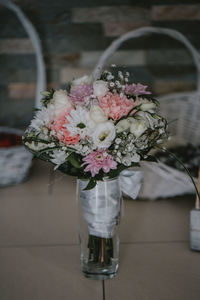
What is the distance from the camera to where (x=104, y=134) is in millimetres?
695

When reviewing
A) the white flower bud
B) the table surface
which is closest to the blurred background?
the table surface

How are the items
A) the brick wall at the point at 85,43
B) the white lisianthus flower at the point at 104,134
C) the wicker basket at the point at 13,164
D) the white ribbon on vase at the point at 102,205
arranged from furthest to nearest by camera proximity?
the brick wall at the point at 85,43 < the wicker basket at the point at 13,164 < the white ribbon on vase at the point at 102,205 < the white lisianthus flower at the point at 104,134

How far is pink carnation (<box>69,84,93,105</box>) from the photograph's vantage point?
0.76 meters

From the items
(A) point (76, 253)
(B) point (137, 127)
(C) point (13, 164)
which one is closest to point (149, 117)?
(B) point (137, 127)

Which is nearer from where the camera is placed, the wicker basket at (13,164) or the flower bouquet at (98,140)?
the flower bouquet at (98,140)

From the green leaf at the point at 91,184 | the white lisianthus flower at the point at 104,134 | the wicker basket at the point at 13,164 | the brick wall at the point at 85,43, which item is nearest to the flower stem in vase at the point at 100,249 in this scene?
the green leaf at the point at 91,184

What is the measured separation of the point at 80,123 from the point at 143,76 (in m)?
1.45

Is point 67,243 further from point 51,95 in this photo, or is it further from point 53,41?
point 53,41

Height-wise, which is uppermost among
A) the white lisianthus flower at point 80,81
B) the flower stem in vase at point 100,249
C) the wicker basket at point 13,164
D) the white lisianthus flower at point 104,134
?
the white lisianthus flower at point 80,81

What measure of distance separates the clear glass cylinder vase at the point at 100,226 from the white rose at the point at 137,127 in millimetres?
134

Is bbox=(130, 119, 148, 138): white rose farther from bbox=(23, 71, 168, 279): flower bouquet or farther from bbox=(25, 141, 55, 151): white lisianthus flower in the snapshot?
bbox=(25, 141, 55, 151): white lisianthus flower

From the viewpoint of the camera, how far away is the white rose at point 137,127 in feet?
2.35

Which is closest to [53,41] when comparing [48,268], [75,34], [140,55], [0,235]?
[75,34]

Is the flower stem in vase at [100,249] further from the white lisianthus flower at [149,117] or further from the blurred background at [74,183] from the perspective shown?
the white lisianthus flower at [149,117]
